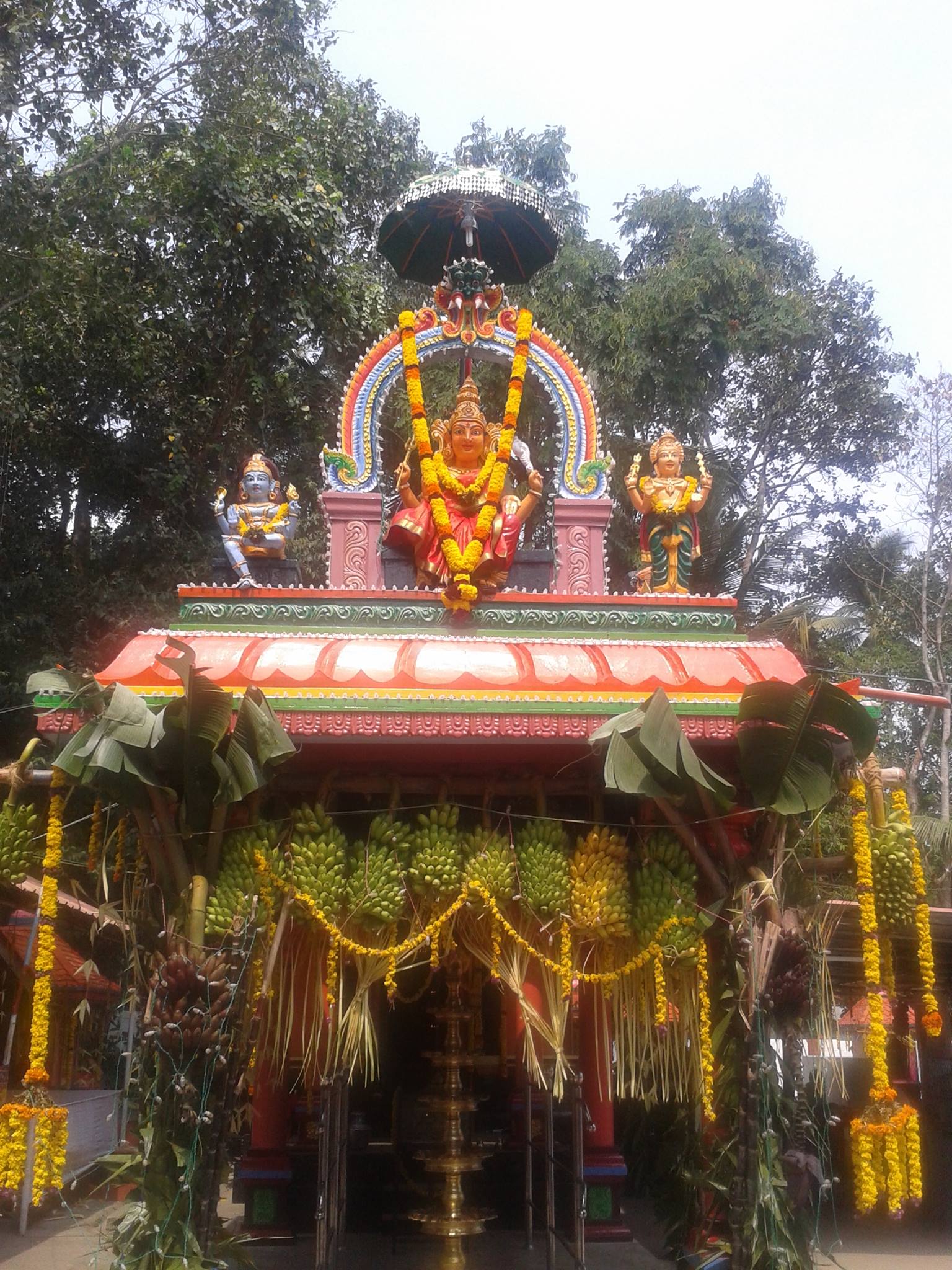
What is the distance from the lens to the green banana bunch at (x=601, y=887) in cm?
589

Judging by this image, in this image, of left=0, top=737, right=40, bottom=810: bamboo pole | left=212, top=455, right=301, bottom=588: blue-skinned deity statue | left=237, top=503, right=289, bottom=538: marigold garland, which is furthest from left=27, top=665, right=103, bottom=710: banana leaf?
left=237, top=503, right=289, bottom=538: marigold garland

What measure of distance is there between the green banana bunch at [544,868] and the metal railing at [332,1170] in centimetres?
175

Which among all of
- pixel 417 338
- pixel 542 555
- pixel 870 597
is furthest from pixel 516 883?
pixel 870 597

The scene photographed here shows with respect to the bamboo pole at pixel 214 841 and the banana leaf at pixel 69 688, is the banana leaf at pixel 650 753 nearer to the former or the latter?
the bamboo pole at pixel 214 841

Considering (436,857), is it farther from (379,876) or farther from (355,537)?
(355,537)

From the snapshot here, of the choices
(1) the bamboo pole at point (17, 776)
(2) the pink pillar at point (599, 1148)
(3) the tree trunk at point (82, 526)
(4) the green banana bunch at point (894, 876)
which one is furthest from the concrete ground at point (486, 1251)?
(3) the tree trunk at point (82, 526)

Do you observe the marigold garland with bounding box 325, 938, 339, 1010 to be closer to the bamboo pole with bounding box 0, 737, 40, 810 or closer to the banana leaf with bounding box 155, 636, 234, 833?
the banana leaf with bounding box 155, 636, 234, 833

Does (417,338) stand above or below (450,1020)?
above

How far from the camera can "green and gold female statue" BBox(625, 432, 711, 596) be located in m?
8.04

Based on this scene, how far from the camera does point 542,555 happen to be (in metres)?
8.56

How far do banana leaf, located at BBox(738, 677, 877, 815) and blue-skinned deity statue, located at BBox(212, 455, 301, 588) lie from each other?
3846 mm

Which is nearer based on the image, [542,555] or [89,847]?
[89,847]

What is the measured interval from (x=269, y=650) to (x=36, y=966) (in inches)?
86.1

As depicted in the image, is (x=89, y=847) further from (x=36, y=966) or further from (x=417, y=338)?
(x=417, y=338)
